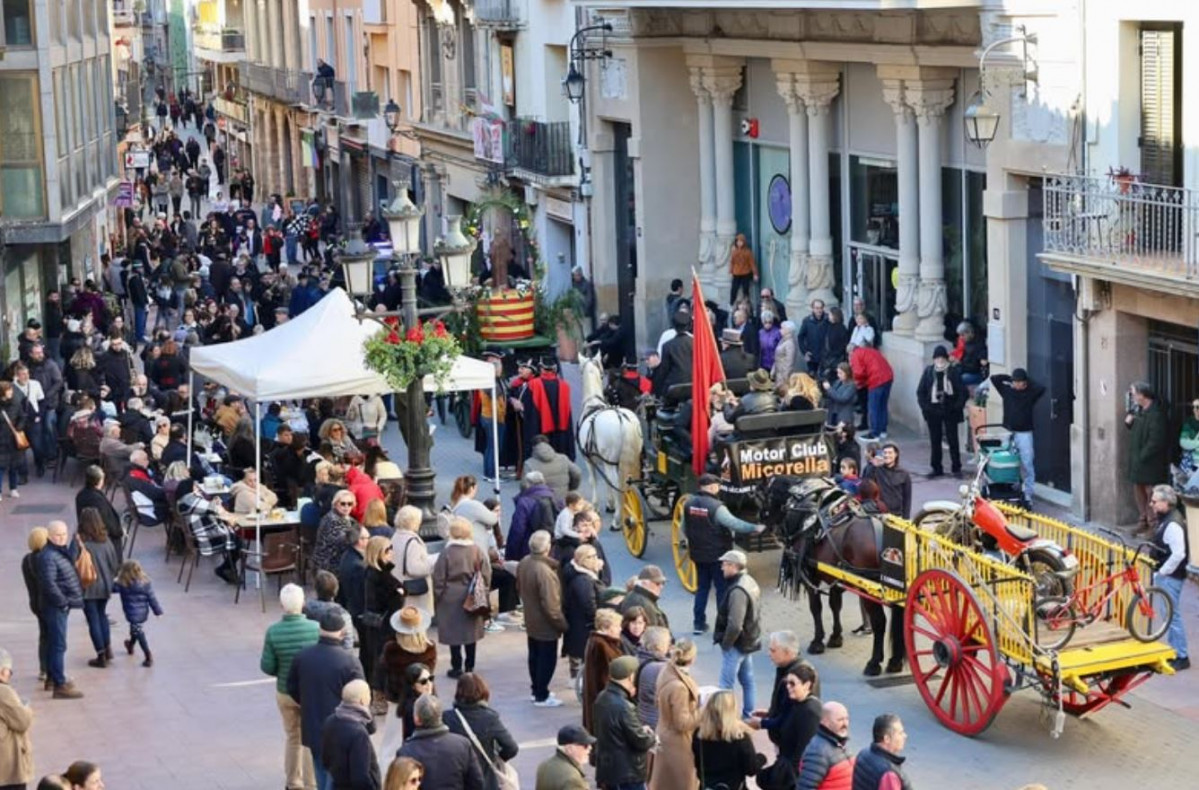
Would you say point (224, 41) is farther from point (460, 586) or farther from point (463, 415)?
point (460, 586)

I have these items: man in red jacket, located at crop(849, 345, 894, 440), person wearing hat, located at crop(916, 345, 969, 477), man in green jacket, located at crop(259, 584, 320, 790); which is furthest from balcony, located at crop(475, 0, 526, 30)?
man in green jacket, located at crop(259, 584, 320, 790)

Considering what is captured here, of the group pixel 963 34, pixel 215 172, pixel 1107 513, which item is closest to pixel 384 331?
pixel 1107 513

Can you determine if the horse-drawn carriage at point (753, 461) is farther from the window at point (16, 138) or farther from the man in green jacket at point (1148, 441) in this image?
the window at point (16, 138)

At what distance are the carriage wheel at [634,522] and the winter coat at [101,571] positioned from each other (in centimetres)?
536

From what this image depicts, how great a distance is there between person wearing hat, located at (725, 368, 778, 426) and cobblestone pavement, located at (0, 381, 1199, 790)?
4.91 ft

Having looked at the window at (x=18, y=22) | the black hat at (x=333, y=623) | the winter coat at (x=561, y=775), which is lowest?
the winter coat at (x=561, y=775)

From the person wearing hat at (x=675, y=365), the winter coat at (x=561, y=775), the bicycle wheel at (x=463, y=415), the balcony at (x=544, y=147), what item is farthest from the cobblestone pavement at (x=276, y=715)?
the balcony at (x=544, y=147)

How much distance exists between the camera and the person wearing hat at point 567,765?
11773 millimetres

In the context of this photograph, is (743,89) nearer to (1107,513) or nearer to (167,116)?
(1107,513)

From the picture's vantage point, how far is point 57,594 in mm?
17641

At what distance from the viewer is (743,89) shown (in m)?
33.4

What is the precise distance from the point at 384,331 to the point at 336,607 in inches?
237

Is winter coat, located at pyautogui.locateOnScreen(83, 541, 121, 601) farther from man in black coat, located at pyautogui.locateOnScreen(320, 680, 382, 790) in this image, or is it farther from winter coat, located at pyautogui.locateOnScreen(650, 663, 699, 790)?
winter coat, located at pyautogui.locateOnScreen(650, 663, 699, 790)

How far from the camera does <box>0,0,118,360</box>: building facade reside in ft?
115
